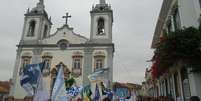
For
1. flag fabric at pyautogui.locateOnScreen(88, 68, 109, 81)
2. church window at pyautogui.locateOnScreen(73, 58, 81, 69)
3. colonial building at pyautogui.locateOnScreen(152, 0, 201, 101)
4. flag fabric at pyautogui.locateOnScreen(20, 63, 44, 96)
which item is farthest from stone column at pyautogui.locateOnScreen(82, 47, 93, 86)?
flag fabric at pyautogui.locateOnScreen(20, 63, 44, 96)

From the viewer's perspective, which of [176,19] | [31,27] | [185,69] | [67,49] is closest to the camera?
[185,69]

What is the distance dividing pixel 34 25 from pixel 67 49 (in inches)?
272

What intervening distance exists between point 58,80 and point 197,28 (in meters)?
6.71

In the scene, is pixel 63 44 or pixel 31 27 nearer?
pixel 63 44

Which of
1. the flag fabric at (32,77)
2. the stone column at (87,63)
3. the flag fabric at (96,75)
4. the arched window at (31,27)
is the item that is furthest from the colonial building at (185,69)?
the arched window at (31,27)

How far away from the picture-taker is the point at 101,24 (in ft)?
109

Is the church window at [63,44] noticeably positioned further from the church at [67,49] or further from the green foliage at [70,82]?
the green foliage at [70,82]

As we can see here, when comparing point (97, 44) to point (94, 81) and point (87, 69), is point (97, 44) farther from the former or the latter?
point (94, 81)

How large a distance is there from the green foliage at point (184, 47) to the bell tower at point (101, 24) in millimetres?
20694

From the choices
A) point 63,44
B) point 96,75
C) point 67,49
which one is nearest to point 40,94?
point 96,75

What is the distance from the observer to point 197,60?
407 inches

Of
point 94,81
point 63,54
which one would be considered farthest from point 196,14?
point 63,54

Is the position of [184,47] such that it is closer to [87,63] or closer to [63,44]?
[87,63]

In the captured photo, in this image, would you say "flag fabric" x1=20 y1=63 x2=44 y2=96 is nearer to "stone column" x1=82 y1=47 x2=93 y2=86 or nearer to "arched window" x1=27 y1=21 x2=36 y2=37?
"stone column" x1=82 y1=47 x2=93 y2=86
